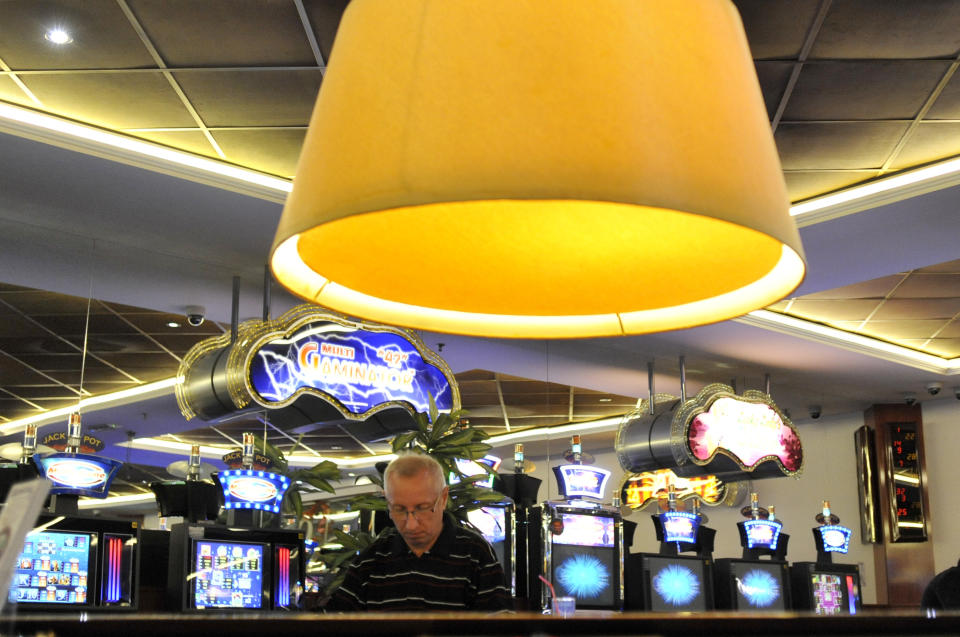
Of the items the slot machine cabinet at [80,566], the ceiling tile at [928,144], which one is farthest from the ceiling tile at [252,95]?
the ceiling tile at [928,144]

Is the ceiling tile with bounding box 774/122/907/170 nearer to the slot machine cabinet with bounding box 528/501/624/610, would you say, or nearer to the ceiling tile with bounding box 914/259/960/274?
the ceiling tile with bounding box 914/259/960/274

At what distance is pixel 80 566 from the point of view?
4672 mm

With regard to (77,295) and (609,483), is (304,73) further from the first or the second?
(609,483)

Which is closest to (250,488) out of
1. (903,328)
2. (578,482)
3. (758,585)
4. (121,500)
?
(578,482)

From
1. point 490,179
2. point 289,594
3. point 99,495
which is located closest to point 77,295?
point 99,495

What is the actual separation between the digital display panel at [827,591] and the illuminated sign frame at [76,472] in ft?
19.8

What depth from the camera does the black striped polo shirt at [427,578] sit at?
3.05 meters

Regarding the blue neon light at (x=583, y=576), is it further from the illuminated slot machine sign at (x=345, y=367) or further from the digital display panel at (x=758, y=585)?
the digital display panel at (x=758, y=585)

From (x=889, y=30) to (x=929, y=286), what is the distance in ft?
11.6

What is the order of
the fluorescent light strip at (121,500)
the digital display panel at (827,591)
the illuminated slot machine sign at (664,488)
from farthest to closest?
the fluorescent light strip at (121,500)
the illuminated slot machine sign at (664,488)
the digital display panel at (827,591)

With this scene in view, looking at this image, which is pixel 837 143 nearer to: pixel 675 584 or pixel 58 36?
pixel 58 36

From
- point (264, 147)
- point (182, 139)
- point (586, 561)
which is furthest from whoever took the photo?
point (586, 561)

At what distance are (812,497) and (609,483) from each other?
7.94 feet

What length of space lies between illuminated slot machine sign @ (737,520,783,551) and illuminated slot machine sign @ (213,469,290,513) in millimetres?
4827
